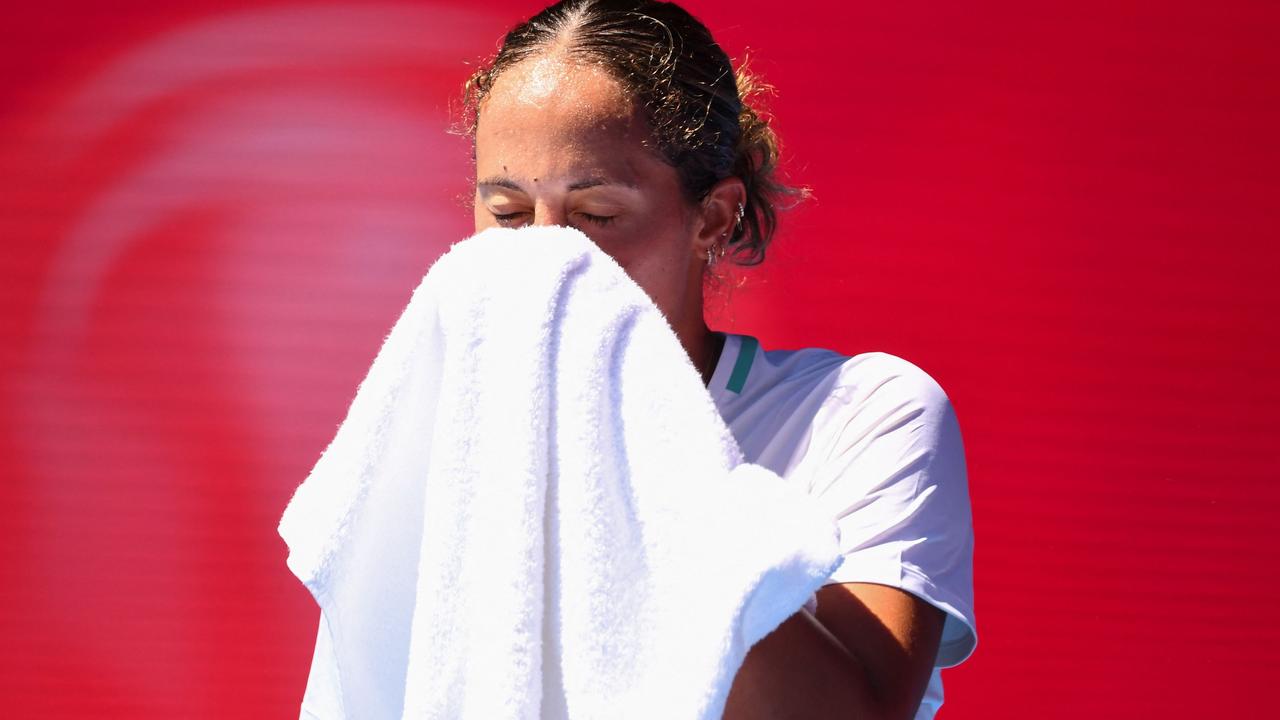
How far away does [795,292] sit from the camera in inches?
67.2

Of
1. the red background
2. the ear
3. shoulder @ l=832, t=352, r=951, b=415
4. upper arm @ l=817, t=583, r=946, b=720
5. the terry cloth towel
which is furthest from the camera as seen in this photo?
→ the red background

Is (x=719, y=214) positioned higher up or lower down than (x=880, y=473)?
higher up

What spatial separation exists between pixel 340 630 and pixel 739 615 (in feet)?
0.90

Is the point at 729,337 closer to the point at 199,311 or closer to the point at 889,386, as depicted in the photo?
the point at 889,386

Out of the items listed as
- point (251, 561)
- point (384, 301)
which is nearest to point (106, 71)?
point (384, 301)

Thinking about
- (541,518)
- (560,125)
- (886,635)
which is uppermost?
(560,125)

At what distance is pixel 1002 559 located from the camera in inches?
65.9

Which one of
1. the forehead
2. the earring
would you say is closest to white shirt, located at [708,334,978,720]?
the earring

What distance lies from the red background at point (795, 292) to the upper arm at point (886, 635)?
80 cm

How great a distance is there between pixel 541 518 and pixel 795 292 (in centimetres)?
100

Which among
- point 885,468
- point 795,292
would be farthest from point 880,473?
point 795,292

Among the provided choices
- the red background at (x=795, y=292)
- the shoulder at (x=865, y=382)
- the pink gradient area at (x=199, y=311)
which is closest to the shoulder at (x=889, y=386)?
the shoulder at (x=865, y=382)

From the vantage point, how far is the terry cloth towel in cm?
73

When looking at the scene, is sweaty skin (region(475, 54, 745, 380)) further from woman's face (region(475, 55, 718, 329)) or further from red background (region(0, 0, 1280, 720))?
red background (region(0, 0, 1280, 720))
